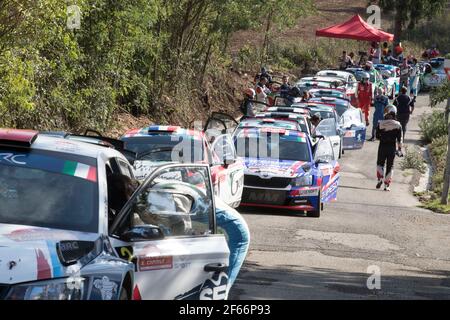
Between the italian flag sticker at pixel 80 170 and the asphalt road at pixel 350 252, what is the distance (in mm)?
3079

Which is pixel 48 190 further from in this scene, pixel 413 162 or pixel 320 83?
pixel 320 83

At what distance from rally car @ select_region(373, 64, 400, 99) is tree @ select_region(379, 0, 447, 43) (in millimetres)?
12381

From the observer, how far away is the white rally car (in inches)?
240

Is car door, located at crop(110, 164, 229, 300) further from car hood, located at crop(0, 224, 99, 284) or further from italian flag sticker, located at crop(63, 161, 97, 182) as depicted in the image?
car hood, located at crop(0, 224, 99, 284)

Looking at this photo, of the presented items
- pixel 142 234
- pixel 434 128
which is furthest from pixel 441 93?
pixel 434 128

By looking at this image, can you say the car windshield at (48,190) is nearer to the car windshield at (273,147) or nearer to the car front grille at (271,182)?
the car front grille at (271,182)

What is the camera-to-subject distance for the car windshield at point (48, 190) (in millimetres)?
6836

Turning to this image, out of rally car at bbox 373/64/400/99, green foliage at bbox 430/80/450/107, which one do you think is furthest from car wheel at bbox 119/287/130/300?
rally car at bbox 373/64/400/99

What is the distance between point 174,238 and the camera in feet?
24.7

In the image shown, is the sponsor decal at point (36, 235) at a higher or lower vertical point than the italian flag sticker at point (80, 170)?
lower

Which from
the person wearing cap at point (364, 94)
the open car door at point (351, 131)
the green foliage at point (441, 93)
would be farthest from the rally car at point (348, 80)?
the green foliage at point (441, 93)
